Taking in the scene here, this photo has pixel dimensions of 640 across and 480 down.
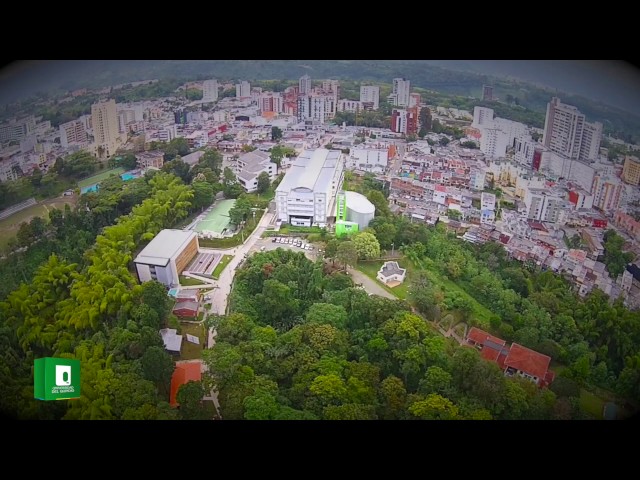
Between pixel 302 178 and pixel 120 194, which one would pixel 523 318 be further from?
pixel 120 194

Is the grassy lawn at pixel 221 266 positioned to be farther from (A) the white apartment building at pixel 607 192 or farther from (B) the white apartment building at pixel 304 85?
(A) the white apartment building at pixel 607 192

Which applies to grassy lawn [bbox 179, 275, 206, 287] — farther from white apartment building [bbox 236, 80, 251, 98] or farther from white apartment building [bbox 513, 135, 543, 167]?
white apartment building [bbox 513, 135, 543, 167]

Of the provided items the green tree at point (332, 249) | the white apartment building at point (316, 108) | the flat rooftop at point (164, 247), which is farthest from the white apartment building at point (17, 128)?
the green tree at point (332, 249)

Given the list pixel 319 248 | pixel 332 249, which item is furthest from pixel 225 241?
pixel 332 249

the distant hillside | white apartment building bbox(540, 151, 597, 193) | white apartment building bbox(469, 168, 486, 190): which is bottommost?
white apartment building bbox(469, 168, 486, 190)

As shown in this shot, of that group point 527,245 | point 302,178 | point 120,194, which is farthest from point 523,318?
point 120,194

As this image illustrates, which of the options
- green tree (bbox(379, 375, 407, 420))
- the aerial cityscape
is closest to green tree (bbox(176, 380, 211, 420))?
the aerial cityscape
